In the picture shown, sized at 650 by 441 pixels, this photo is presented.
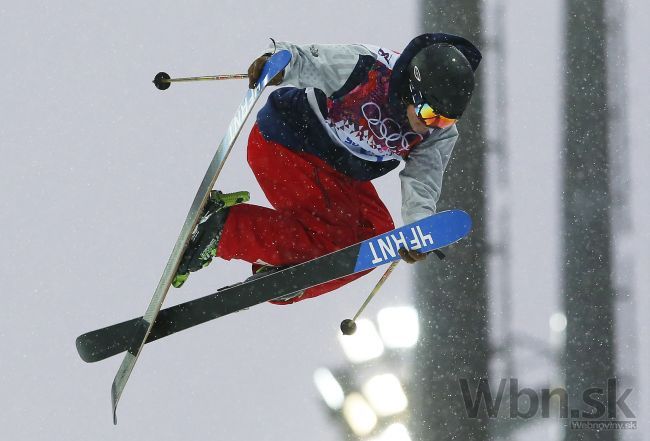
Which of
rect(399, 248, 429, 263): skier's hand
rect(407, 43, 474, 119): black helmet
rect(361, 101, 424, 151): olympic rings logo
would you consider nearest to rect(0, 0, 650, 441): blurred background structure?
rect(361, 101, 424, 151): olympic rings logo

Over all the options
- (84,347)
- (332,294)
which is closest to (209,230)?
(84,347)

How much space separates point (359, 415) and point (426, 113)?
110 inches

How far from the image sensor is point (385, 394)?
16.4 feet

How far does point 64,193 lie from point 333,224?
7.07 feet

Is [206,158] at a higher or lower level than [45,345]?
higher

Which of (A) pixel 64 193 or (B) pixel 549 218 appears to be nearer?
(A) pixel 64 193

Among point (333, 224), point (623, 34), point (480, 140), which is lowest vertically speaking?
point (480, 140)

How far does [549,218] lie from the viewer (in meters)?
5.32

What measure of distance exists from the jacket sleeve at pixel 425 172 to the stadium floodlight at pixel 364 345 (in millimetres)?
2448

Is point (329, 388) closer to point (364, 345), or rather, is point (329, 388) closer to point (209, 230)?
point (364, 345)

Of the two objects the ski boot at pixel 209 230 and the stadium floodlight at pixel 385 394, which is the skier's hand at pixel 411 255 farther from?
the stadium floodlight at pixel 385 394

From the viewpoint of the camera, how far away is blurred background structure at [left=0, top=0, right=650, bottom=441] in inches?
180

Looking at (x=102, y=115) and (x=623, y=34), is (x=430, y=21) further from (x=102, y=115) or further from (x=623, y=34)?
(x=102, y=115)

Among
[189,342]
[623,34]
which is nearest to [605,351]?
[623,34]
